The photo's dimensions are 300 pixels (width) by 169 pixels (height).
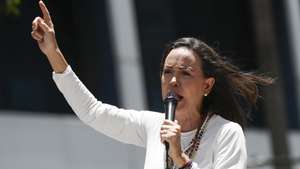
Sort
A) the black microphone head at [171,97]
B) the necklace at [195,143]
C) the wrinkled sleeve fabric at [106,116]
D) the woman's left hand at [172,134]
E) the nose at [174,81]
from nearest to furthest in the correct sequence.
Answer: the woman's left hand at [172,134] → the black microphone head at [171,97] → the nose at [174,81] → the necklace at [195,143] → the wrinkled sleeve fabric at [106,116]

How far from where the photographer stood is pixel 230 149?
13.9ft

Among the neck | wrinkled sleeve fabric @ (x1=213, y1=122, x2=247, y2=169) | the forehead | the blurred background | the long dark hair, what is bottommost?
the blurred background

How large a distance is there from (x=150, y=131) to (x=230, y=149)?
45cm

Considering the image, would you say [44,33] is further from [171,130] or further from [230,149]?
[230,149]

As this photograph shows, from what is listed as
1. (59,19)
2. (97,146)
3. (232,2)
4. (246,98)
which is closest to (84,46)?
(59,19)

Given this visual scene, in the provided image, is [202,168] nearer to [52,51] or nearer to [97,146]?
[52,51]

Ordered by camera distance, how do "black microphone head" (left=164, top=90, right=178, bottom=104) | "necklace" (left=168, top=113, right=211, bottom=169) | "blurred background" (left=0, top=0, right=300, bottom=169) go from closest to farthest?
"black microphone head" (left=164, top=90, right=178, bottom=104)
"necklace" (left=168, top=113, right=211, bottom=169)
"blurred background" (left=0, top=0, right=300, bottom=169)

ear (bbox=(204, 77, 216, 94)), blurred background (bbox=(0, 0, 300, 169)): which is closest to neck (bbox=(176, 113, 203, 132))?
ear (bbox=(204, 77, 216, 94))

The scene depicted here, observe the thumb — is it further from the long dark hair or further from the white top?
the long dark hair

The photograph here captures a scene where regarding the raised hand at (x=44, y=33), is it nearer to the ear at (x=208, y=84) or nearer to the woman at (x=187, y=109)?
the woman at (x=187, y=109)

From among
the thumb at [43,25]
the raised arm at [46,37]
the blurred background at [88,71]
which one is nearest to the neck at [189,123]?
the raised arm at [46,37]

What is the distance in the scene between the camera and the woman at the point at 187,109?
421 cm

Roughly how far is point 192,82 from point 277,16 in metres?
14.4

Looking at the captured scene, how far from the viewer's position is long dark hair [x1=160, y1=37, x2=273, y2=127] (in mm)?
4395
